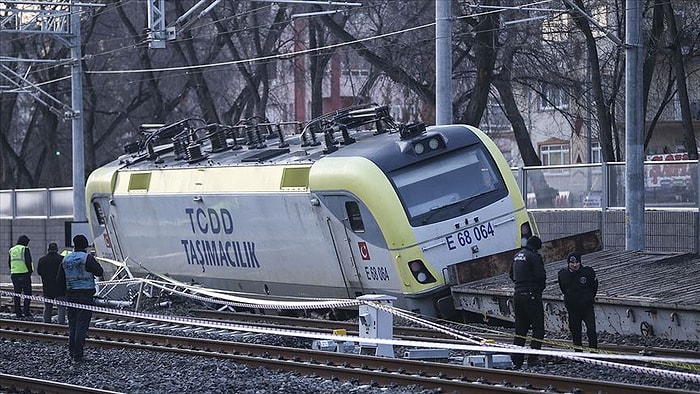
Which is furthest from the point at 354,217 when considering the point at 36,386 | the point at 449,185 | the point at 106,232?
the point at 106,232

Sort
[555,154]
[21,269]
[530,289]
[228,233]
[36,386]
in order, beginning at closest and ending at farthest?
[36,386] → [530,289] → [228,233] → [21,269] → [555,154]

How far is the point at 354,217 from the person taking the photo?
1830cm

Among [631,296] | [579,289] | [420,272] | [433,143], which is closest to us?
[579,289]

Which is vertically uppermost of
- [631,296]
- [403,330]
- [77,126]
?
[77,126]

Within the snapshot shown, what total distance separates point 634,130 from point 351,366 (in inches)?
328

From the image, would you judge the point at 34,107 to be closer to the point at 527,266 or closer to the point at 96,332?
the point at 96,332

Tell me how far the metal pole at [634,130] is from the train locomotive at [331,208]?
104 inches

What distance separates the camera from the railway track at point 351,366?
12.0 m

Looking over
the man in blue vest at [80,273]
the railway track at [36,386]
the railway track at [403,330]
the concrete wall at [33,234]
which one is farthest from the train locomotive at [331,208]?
the concrete wall at [33,234]

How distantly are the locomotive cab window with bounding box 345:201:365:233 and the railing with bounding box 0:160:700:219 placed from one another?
7.22 m

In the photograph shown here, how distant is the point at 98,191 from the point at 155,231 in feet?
8.20

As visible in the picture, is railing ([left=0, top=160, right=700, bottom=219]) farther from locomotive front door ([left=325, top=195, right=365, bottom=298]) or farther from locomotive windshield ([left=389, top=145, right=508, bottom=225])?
locomotive front door ([left=325, top=195, right=365, bottom=298])

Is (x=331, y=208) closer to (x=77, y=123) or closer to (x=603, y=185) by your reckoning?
(x=603, y=185)

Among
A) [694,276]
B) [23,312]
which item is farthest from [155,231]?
[694,276]
